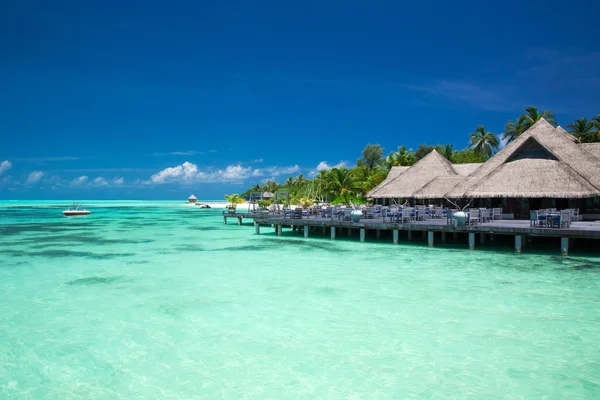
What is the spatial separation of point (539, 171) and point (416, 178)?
363 inches

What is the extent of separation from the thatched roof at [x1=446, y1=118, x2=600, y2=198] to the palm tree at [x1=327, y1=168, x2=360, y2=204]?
63.4ft

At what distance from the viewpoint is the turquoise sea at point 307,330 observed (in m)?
5.99

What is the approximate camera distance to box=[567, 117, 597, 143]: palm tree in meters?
40.5

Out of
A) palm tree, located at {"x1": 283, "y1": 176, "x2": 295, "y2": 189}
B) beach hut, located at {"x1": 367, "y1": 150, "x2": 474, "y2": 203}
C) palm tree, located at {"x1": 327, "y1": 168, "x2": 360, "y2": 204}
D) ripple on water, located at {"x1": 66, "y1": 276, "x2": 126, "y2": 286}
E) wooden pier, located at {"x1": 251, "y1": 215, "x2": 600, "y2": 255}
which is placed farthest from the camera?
palm tree, located at {"x1": 283, "y1": 176, "x2": 295, "y2": 189}

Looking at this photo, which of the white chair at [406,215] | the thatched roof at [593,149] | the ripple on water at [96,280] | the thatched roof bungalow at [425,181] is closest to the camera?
the ripple on water at [96,280]

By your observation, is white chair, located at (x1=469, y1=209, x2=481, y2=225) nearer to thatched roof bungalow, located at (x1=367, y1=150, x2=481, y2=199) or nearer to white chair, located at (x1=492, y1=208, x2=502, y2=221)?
white chair, located at (x1=492, y1=208, x2=502, y2=221)

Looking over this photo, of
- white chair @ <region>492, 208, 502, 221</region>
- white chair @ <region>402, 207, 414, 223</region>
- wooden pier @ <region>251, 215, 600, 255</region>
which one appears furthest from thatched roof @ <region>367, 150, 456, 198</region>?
white chair @ <region>402, 207, 414, 223</region>

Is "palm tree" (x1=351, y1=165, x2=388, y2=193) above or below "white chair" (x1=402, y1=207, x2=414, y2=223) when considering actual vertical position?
above

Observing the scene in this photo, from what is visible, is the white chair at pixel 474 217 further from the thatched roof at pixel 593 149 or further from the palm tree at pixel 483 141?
the palm tree at pixel 483 141

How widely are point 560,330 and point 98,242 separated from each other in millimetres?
23426

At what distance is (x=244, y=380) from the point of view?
618cm

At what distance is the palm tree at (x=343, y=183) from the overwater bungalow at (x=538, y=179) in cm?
1674

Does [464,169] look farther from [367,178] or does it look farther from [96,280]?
[96,280]

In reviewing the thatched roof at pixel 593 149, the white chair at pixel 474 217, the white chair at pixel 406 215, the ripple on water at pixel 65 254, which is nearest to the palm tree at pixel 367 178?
the thatched roof at pixel 593 149
